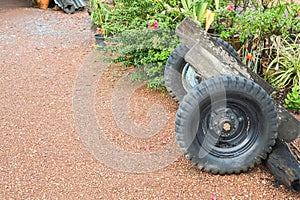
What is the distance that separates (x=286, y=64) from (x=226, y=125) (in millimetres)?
1847

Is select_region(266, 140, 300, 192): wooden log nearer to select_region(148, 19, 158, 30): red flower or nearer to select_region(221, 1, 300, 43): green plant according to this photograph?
select_region(221, 1, 300, 43): green plant

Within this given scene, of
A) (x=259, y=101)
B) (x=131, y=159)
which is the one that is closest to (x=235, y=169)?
(x=259, y=101)

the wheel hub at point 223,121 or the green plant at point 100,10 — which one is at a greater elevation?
the wheel hub at point 223,121

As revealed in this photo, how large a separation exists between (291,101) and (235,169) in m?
1.49

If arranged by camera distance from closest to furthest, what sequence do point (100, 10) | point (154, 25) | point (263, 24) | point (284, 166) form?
1. point (284, 166)
2. point (263, 24)
3. point (154, 25)
4. point (100, 10)

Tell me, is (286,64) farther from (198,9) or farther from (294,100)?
(198,9)

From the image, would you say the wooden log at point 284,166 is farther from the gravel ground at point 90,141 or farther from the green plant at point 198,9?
the green plant at point 198,9

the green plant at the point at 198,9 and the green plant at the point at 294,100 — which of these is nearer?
the green plant at the point at 294,100

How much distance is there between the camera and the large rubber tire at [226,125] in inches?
116

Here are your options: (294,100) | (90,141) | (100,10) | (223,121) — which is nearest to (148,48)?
(90,141)

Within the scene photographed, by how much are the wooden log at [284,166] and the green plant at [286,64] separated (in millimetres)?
1519

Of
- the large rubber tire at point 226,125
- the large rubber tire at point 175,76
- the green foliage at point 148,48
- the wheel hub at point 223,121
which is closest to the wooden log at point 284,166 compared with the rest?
the large rubber tire at point 226,125

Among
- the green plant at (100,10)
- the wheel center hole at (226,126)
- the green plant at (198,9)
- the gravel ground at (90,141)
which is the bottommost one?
the gravel ground at (90,141)

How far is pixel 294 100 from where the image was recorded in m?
4.20
